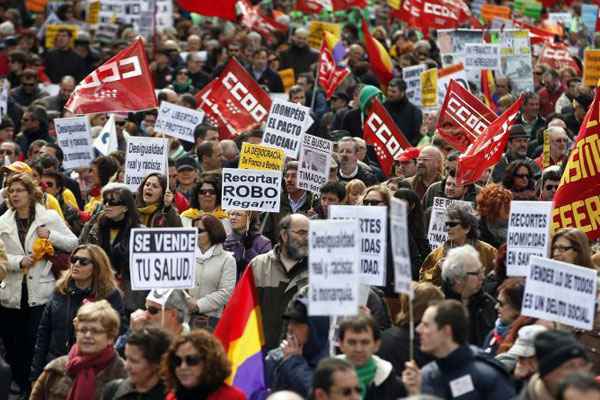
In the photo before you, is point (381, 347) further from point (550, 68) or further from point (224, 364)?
point (550, 68)

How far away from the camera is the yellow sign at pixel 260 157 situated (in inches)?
598

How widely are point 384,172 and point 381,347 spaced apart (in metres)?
7.64

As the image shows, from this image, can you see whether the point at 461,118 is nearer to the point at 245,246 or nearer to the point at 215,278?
the point at 245,246

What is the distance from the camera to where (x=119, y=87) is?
58.7ft

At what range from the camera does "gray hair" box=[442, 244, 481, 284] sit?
10.9 m

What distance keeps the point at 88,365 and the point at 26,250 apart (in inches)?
139

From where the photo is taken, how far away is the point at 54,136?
20453mm

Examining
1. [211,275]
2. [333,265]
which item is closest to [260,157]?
[211,275]

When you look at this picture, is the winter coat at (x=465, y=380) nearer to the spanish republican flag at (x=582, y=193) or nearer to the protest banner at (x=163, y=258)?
the protest banner at (x=163, y=258)

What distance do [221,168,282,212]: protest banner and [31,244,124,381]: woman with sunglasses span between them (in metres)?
2.17

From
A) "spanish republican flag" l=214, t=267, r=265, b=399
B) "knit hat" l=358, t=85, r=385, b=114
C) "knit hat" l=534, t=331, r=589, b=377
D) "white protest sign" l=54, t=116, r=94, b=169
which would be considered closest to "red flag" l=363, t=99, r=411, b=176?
"knit hat" l=358, t=85, r=385, b=114

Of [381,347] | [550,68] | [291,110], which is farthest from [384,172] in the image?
[381,347]

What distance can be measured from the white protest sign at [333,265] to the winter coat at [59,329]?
7.83 ft

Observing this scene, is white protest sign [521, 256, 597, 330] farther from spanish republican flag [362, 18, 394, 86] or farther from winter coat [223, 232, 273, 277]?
spanish republican flag [362, 18, 394, 86]
